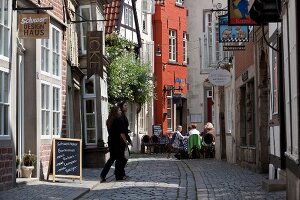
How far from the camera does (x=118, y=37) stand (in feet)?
124

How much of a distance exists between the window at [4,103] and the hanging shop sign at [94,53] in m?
8.35

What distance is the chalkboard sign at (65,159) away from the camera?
16.7m

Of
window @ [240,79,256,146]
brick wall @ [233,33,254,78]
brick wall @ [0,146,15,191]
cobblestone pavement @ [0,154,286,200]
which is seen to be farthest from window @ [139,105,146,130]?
brick wall @ [0,146,15,191]

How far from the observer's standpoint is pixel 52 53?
18.9m

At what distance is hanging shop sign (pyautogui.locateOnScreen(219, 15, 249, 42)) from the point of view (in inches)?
854

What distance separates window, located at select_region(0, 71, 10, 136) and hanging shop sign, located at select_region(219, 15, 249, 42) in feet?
28.8

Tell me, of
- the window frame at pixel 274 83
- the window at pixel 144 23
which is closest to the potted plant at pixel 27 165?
the window frame at pixel 274 83

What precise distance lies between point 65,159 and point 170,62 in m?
33.6

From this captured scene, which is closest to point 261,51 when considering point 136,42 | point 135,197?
point 135,197

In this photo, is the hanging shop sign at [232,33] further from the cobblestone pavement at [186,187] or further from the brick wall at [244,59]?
the cobblestone pavement at [186,187]

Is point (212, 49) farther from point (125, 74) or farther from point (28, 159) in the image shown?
point (28, 159)

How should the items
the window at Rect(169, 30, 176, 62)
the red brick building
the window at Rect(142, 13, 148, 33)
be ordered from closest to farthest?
the window at Rect(142, 13, 148, 33)
the red brick building
the window at Rect(169, 30, 176, 62)

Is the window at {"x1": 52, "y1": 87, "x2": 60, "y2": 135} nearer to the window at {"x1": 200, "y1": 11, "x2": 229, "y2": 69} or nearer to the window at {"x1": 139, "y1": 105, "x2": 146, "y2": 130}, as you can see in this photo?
the window at {"x1": 200, "y1": 11, "x2": 229, "y2": 69}

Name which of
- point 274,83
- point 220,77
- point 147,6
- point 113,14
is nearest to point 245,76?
point 220,77
